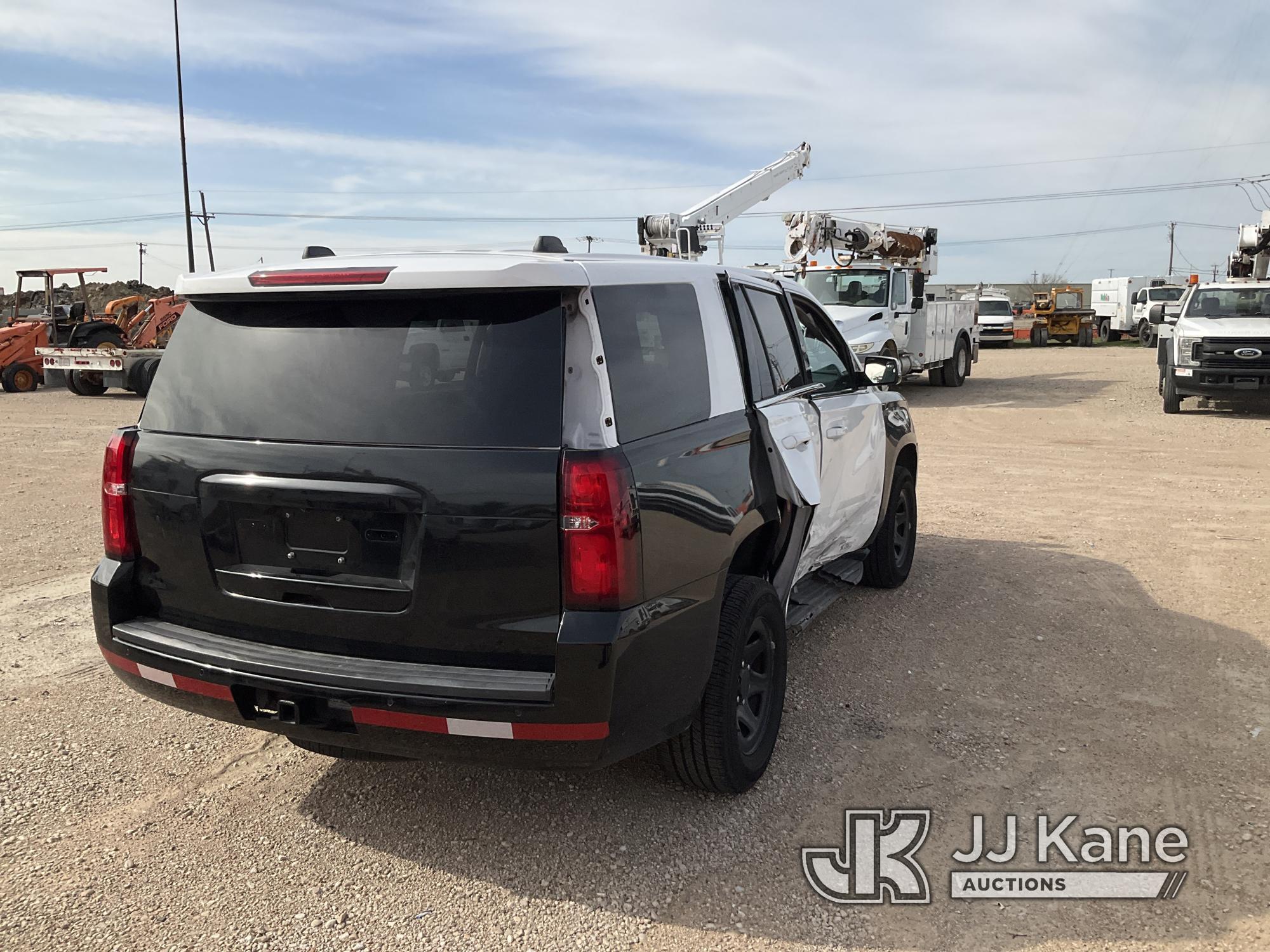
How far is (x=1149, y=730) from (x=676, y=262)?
8.97 ft

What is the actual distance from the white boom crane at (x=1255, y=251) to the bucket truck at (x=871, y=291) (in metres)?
6.14

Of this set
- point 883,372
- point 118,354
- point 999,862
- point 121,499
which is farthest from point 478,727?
point 118,354

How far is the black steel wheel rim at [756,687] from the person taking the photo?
3.68 metres

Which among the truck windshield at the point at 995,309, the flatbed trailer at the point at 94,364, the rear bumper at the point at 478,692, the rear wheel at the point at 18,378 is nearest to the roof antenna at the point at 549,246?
the rear bumper at the point at 478,692

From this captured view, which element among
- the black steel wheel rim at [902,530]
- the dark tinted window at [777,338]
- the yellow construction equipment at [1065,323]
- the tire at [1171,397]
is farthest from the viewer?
the yellow construction equipment at [1065,323]

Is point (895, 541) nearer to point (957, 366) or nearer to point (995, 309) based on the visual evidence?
point (957, 366)

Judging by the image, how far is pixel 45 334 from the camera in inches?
944

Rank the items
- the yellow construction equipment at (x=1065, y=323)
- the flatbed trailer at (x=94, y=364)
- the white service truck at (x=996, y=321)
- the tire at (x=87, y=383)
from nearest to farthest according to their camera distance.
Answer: the flatbed trailer at (x=94, y=364) → the tire at (x=87, y=383) → the white service truck at (x=996, y=321) → the yellow construction equipment at (x=1065, y=323)

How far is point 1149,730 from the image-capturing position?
4246mm

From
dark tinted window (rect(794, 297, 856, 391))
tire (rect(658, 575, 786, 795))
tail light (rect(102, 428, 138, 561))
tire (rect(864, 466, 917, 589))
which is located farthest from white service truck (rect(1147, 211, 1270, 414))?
tail light (rect(102, 428, 138, 561))

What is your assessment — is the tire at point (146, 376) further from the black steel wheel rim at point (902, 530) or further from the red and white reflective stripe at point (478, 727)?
the black steel wheel rim at point (902, 530)

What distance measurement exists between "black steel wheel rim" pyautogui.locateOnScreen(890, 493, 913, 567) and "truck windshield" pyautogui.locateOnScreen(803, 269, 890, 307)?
12328mm

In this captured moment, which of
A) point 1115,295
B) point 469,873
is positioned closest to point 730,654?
point 469,873

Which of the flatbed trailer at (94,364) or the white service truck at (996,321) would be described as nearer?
the flatbed trailer at (94,364)
